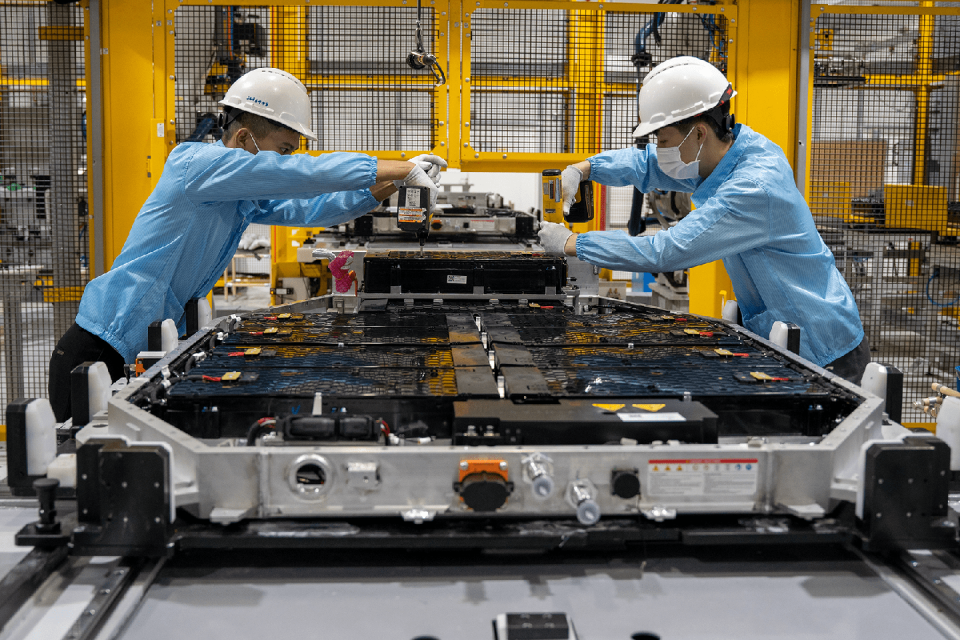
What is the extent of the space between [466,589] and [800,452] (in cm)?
73

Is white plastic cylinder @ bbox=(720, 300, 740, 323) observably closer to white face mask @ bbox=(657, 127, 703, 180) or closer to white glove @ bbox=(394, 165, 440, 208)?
white face mask @ bbox=(657, 127, 703, 180)

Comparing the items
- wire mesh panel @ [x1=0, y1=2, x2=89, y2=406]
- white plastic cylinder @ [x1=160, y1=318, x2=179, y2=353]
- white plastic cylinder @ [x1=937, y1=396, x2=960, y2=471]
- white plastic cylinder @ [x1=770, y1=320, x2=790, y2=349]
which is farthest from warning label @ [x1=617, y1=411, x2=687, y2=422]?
wire mesh panel @ [x1=0, y1=2, x2=89, y2=406]

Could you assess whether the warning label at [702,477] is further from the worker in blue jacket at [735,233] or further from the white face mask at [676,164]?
the white face mask at [676,164]

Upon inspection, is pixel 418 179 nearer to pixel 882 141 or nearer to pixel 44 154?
pixel 44 154

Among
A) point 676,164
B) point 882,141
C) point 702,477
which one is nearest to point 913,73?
point 882,141

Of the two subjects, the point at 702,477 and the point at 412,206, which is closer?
the point at 702,477

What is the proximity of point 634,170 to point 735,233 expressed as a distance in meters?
0.85

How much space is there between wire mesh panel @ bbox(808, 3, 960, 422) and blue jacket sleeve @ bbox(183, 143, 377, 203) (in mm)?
2657

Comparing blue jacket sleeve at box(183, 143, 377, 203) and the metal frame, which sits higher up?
blue jacket sleeve at box(183, 143, 377, 203)

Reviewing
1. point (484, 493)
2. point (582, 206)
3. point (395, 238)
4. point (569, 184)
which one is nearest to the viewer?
point (484, 493)

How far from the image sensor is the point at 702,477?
1769mm

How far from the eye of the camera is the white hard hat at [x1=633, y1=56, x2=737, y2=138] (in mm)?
2961

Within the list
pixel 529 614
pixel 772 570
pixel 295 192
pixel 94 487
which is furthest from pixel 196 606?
pixel 295 192

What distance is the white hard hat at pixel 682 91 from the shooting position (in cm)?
296
